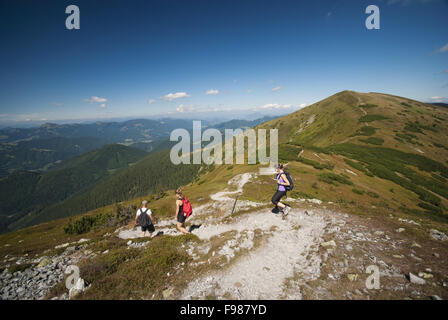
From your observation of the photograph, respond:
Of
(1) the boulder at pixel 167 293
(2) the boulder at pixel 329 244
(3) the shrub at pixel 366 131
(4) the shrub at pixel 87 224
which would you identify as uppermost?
(3) the shrub at pixel 366 131

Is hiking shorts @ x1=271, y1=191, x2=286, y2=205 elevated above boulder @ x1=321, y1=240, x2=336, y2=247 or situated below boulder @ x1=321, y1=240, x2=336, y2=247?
above

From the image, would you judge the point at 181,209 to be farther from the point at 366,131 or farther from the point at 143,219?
the point at 366,131

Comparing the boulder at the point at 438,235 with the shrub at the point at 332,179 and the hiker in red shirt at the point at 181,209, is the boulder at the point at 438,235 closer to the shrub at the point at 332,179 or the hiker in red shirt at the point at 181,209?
the hiker in red shirt at the point at 181,209

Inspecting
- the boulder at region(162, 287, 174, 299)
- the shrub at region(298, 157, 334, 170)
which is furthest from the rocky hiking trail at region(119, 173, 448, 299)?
the shrub at region(298, 157, 334, 170)

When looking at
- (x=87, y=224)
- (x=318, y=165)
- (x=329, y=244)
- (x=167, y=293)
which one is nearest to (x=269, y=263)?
(x=329, y=244)

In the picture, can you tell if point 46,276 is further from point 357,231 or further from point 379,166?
point 379,166

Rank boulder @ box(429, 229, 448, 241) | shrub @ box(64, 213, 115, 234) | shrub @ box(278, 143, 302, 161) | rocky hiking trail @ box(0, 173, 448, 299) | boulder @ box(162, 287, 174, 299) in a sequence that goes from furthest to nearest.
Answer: shrub @ box(278, 143, 302, 161) → shrub @ box(64, 213, 115, 234) → boulder @ box(429, 229, 448, 241) → boulder @ box(162, 287, 174, 299) → rocky hiking trail @ box(0, 173, 448, 299)

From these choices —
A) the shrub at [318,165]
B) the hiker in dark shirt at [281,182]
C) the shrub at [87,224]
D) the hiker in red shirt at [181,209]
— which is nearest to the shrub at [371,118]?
the shrub at [318,165]

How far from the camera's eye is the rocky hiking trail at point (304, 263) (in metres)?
7.06

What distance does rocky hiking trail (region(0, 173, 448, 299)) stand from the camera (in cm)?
706

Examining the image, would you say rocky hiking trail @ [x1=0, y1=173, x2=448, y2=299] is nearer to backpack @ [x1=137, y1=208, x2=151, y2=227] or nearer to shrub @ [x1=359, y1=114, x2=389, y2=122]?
backpack @ [x1=137, y1=208, x2=151, y2=227]
